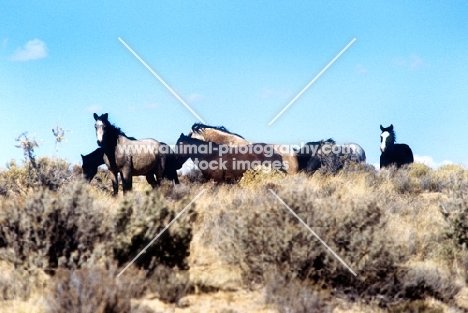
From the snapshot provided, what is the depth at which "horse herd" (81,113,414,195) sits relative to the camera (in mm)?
15508

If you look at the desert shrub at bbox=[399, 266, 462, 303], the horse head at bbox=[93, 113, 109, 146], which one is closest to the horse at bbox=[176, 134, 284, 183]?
the horse head at bbox=[93, 113, 109, 146]

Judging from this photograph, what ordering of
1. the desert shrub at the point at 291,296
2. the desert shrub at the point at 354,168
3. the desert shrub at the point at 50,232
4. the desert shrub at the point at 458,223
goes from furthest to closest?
the desert shrub at the point at 354,168 < the desert shrub at the point at 458,223 < the desert shrub at the point at 50,232 < the desert shrub at the point at 291,296

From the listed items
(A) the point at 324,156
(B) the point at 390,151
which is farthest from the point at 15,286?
(B) the point at 390,151

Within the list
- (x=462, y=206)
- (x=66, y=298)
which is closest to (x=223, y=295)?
(x=66, y=298)

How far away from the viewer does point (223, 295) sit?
249 inches

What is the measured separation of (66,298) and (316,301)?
260cm

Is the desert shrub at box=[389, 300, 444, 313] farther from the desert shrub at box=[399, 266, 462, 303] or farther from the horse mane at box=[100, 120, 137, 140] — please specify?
the horse mane at box=[100, 120, 137, 140]

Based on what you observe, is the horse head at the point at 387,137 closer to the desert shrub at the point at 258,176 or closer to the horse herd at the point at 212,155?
the horse herd at the point at 212,155

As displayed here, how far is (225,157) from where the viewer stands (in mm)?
17734

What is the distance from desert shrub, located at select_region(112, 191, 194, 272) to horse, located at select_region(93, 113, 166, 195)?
7.84 m

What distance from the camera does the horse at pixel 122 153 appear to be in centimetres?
1515

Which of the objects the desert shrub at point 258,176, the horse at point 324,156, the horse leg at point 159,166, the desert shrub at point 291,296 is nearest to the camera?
the desert shrub at point 291,296

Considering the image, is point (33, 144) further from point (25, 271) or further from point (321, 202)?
point (321, 202)

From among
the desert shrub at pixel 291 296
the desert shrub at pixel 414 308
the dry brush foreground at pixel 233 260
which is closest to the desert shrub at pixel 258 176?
the dry brush foreground at pixel 233 260
